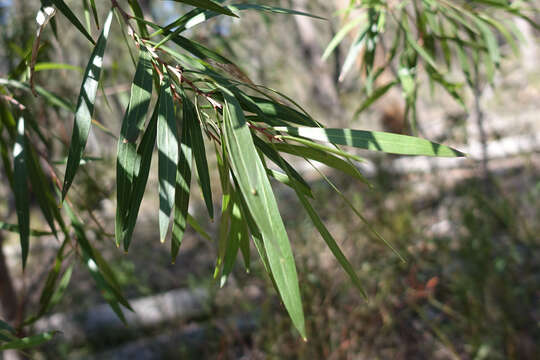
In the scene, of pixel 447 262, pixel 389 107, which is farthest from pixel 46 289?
pixel 389 107

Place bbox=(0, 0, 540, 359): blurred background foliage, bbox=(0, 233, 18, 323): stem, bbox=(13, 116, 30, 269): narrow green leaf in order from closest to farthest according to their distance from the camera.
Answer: bbox=(13, 116, 30, 269): narrow green leaf → bbox=(0, 233, 18, 323): stem → bbox=(0, 0, 540, 359): blurred background foliage

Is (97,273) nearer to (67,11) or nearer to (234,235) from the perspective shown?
(234,235)

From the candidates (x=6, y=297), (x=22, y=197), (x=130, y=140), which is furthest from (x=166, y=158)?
(x=6, y=297)

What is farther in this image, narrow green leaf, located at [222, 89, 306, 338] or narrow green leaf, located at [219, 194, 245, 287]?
narrow green leaf, located at [219, 194, 245, 287]

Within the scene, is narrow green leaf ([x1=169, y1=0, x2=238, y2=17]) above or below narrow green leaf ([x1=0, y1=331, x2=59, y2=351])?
above

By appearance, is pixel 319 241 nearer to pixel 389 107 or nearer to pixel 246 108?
pixel 246 108

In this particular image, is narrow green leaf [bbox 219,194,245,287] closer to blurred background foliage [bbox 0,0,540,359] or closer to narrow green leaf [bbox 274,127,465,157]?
narrow green leaf [bbox 274,127,465,157]

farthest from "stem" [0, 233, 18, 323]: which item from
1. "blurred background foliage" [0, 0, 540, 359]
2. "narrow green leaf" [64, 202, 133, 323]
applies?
"narrow green leaf" [64, 202, 133, 323]
